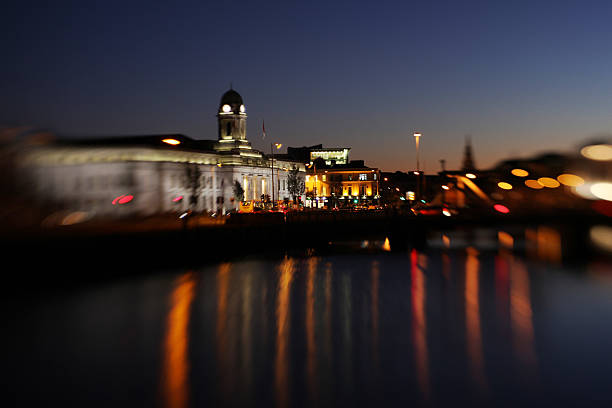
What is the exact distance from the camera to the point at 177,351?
19344 millimetres

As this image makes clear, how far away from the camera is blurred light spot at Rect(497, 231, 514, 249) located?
200ft

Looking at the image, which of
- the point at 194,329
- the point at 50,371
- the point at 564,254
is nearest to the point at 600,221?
the point at 564,254

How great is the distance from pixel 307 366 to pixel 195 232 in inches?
1322

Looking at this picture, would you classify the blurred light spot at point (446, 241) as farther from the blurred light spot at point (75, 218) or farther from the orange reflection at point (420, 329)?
the blurred light spot at point (75, 218)

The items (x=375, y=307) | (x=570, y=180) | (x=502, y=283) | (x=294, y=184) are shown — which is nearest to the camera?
(x=375, y=307)

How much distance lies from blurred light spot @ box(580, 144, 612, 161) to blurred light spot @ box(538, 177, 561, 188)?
11594 mm

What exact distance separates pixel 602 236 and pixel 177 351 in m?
60.5

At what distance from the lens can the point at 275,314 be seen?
26328mm

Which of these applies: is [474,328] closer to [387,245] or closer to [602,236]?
[387,245]

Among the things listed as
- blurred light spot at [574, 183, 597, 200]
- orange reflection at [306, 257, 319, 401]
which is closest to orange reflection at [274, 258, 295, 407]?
orange reflection at [306, 257, 319, 401]

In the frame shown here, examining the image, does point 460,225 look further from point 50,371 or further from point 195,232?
point 50,371

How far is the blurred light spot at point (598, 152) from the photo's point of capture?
86.4m

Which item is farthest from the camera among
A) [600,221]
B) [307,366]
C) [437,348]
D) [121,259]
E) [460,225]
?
[600,221]

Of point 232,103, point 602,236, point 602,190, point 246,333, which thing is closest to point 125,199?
point 602,236
